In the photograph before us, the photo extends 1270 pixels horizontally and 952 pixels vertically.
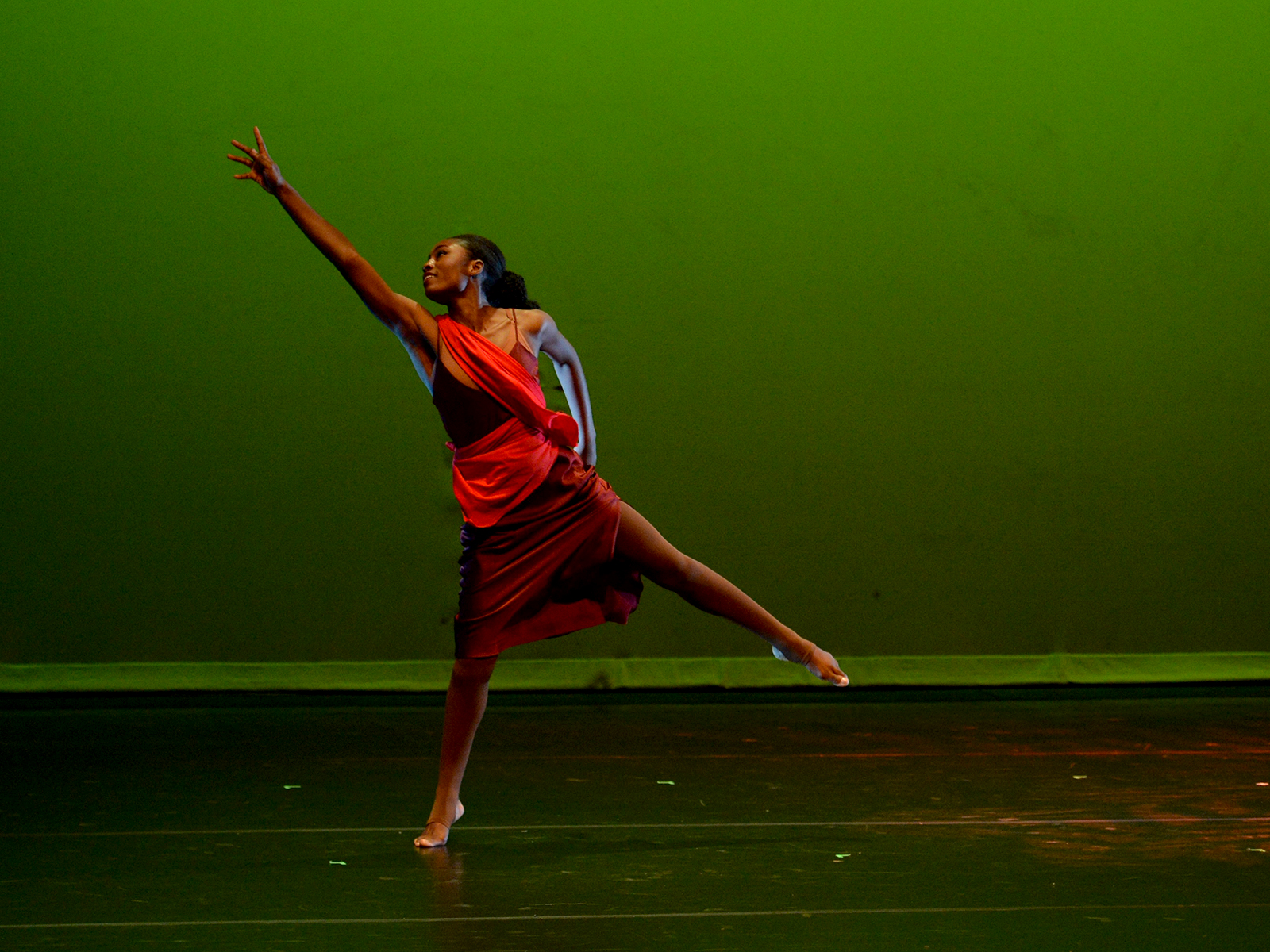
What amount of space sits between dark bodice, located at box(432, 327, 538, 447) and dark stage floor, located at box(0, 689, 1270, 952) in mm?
712

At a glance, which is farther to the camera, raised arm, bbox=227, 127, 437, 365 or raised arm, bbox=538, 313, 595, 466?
raised arm, bbox=538, 313, 595, 466

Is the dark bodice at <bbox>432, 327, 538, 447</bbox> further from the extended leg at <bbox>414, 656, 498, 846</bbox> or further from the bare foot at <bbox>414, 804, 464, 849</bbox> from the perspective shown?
the bare foot at <bbox>414, 804, 464, 849</bbox>

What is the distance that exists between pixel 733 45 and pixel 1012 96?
93 cm

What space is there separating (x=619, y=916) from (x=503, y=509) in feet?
2.40

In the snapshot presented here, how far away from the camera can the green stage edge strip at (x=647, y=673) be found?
4258mm

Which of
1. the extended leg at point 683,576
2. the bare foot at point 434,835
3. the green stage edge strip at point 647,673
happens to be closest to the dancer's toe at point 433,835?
the bare foot at point 434,835

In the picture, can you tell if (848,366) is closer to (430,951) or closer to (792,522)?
(792,522)

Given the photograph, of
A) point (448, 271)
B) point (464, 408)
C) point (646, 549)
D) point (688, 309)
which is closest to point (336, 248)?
point (448, 271)

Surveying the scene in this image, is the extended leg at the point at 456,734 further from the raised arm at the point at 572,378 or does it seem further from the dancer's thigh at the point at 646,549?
the raised arm at the point at 572,378

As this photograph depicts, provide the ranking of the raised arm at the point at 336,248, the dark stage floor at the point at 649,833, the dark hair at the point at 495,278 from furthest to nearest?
the dark hair at the point at 495,278 < the raised arm at the point at 336,248 < the dark stage floor at the point at 649,833

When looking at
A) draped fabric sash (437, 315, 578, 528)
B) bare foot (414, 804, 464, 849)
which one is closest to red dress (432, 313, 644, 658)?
draped fabric sash (437, 315, 578, 528)

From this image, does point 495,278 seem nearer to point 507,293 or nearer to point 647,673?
point 507,293

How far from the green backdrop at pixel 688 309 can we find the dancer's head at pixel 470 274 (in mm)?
1850

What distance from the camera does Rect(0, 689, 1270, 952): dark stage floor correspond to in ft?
5.95
